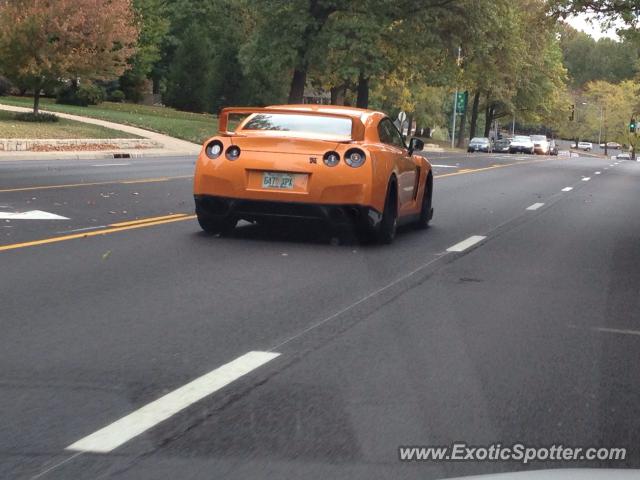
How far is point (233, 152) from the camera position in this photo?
1133cm

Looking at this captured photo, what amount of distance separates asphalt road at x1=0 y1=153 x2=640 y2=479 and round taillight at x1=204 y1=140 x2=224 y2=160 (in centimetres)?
86

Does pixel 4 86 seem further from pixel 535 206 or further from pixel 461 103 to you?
pixel 535 206

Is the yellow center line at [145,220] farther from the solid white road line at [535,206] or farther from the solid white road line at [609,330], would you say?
the solid white road line at [535,206]

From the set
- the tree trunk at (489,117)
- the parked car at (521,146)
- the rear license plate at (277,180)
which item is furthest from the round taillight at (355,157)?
the tree trunk at (489,117)

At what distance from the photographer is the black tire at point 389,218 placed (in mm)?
11617

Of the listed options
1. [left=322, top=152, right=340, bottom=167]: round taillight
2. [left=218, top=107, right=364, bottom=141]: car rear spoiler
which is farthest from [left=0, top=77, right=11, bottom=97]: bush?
[left=322, top=152, right=340, bottom=167]: round taillight

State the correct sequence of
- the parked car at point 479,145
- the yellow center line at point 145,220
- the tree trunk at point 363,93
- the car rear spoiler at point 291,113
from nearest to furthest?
the car rear spoiler at point 291,113
the yellow center line at point 145,220
the tree trunk at point 363,93
the parked car at point 479,145

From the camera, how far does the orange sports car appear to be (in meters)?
11.1

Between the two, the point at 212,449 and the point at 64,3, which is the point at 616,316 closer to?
the point at 212,449

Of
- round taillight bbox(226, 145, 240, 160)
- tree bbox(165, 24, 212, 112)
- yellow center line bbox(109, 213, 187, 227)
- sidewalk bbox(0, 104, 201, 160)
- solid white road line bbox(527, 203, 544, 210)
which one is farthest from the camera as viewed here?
tree bbox(165, 24, 212, 112)

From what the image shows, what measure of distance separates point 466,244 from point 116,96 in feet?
183

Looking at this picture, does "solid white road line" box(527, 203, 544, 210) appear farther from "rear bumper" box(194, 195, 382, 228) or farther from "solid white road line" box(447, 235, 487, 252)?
"rear bumper" box(194, 195, 382, 228)

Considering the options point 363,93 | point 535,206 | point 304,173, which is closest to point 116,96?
point 363,93

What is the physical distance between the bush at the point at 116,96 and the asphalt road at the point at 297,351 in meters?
54.3
